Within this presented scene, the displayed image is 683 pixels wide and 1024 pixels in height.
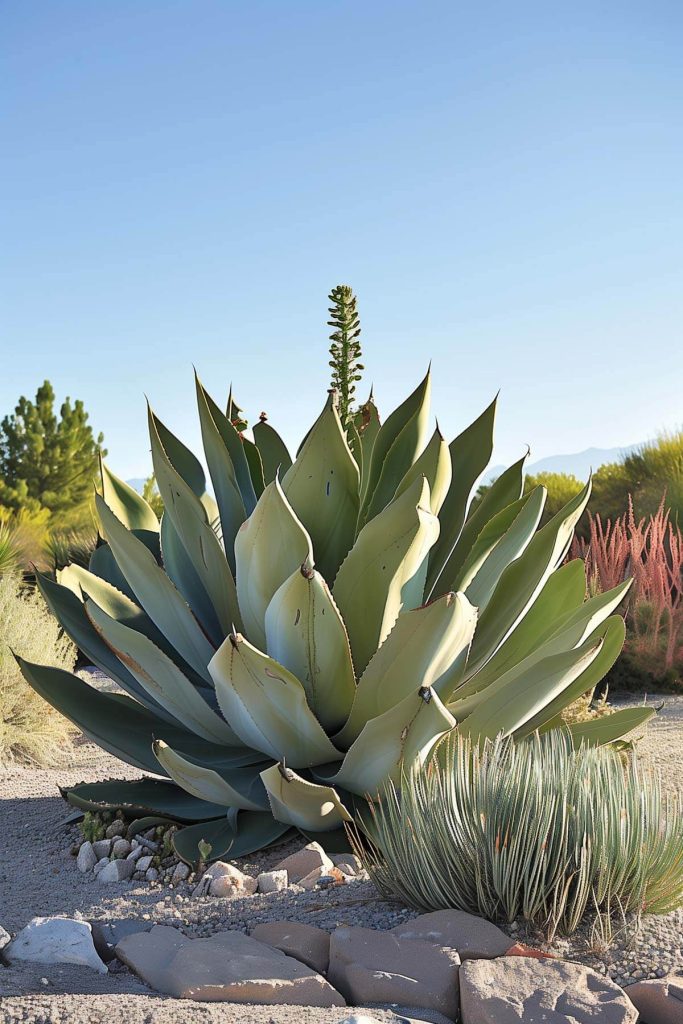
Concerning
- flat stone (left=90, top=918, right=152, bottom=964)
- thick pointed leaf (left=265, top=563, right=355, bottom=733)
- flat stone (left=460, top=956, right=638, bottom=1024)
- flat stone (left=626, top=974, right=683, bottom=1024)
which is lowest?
flat stone (left=626, top=974, right=683, bottom=1024)

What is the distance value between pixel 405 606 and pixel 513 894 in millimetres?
1229

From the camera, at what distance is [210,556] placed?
3939 mm

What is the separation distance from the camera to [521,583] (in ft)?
13.5

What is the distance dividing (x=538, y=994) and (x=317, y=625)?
1.38 meters

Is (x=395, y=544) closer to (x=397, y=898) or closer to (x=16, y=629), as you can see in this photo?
(x=397, y=898)

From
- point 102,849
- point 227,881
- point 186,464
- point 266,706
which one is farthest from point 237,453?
point 227,881

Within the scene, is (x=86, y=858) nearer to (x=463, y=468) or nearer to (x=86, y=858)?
(x=86, y=858)

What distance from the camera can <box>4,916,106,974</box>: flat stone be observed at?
272 cm

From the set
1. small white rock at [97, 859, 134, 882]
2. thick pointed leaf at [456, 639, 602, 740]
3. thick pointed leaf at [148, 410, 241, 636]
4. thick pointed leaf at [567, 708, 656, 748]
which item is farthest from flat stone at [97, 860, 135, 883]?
thick pointed leaf at [567, 708, 656, 748]

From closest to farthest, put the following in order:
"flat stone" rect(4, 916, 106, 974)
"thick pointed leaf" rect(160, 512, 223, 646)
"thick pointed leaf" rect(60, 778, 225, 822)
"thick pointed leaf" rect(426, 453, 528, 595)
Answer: "flat stone" rect(4, 916, 106, 974), "thick pointed leaf" rect(60, 778, 225, 822), "thick pointed leaf" rect(426, 453, 528, 595), "thick pointed leaf" rect(160, 512, 223, 646)

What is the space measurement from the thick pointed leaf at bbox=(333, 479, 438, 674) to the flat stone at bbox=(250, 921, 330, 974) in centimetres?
113

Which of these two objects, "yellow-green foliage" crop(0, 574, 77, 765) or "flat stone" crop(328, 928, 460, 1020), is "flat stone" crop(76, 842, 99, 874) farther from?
"yellow-green foliage" crop(0, 574, 77, 765)

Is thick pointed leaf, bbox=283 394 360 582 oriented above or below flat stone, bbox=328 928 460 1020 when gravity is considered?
above

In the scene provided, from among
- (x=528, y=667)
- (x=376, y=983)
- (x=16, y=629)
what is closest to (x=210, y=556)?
(x=528, y=667)
